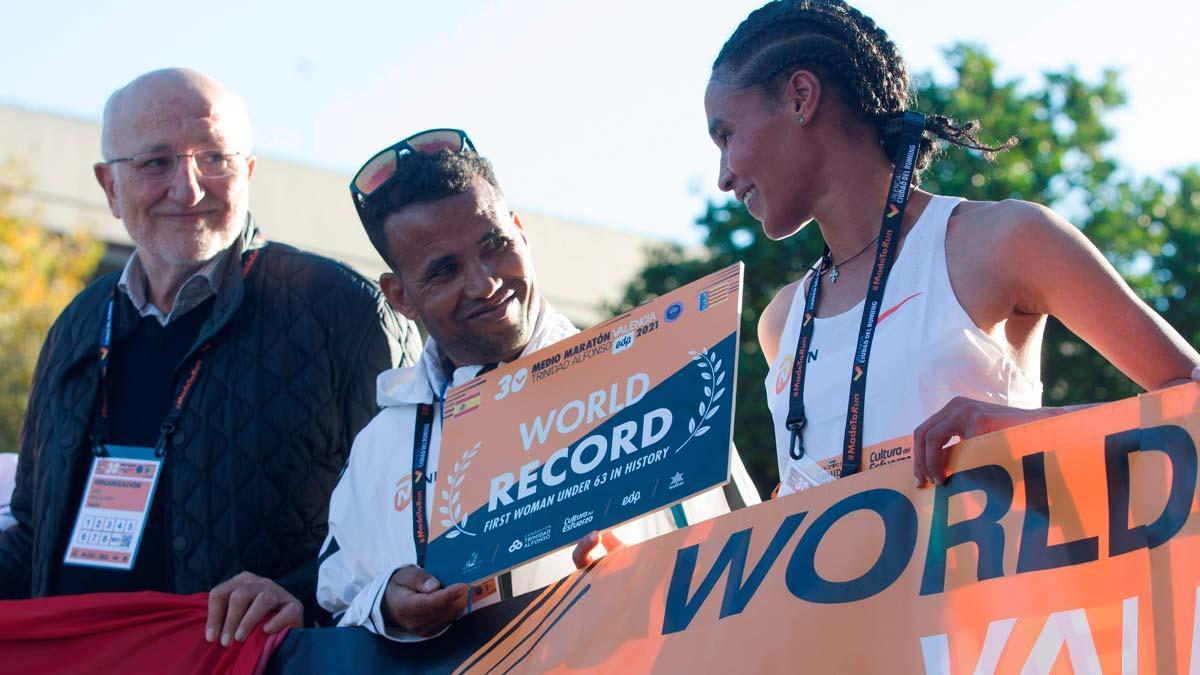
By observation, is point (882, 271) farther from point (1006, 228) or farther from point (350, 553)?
point (350, 553)

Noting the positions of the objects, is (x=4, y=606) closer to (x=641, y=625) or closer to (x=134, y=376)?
(x=134, y=376)

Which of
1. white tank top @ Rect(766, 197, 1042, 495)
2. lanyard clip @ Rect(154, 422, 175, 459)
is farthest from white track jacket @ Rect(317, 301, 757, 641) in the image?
lanyard clip @ Rect(154, 422, 175, 459)

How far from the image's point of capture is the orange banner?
2.10m

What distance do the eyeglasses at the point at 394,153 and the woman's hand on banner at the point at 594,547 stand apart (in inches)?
46.0

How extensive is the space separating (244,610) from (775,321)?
1422 millimetres

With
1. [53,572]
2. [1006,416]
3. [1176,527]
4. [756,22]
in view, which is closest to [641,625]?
[1006,416]

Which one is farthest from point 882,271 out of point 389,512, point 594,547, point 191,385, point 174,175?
point 174,175

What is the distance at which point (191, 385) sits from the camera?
4059mm

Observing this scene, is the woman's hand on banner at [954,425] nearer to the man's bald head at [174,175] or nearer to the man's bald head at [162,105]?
the man's bald head at [174,175]

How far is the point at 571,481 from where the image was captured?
2.88m

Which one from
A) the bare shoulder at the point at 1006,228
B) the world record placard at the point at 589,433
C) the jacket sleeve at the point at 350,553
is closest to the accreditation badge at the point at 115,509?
the jacket sleeve at the point at 350,553

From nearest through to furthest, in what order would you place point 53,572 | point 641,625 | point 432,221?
1. point 641,625
2. point 432,221
3. point 53,572

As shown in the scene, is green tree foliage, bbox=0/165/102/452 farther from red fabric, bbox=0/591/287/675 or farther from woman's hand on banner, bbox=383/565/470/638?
woman's hand on banner, bbox=383/565/470/638

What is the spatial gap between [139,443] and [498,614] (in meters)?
1.56
